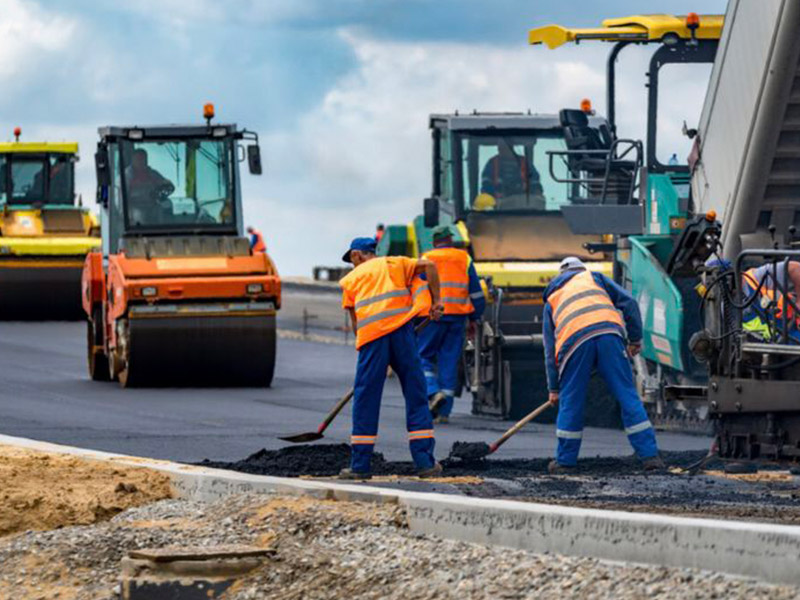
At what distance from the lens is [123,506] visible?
10.0m

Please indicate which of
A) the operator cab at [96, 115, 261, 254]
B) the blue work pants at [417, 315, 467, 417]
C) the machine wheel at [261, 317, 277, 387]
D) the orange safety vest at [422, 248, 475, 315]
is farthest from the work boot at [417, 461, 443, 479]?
the operator cab at [96, 115, 261, 254]

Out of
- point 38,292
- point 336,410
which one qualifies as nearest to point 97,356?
point 38,292

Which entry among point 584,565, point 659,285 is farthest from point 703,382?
point 584,565

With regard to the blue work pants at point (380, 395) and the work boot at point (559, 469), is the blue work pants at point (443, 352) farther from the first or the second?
the blue work pants at point (380, 395)

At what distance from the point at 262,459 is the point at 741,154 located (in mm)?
4057

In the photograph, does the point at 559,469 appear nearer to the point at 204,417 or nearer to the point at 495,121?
the point at 204,417

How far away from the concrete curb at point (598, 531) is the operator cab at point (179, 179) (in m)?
10.8

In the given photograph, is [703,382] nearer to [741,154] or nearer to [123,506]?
[741,154]

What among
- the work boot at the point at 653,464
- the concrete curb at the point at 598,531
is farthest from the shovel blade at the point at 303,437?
the concrete curb at the point at 598,531

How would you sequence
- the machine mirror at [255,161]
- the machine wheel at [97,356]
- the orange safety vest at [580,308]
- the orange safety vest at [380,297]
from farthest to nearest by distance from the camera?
the machine wheel at [97,356] < the machine mirror at [255,161] < the orange safety vest at [580,308] < the orange safety vest at [380,297]

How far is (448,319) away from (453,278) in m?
0.39

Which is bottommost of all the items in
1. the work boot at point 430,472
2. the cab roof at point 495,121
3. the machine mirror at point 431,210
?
the work boot at point 430,472

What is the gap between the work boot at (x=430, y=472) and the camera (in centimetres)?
1150

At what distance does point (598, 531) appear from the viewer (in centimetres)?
751
